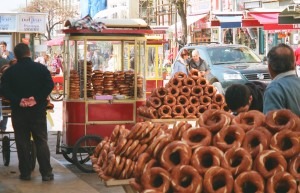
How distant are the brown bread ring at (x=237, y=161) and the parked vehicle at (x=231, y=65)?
1654 centimetres

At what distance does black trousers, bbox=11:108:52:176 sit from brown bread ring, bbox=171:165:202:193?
575cm

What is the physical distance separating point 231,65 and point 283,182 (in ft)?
59.5

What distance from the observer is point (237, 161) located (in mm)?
5039

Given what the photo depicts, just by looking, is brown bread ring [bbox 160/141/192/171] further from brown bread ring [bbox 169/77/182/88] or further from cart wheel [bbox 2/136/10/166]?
cart wheel [bbox 2/136/10/166]

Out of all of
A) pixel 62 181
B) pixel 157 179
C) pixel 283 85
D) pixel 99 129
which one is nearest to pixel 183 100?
pixel 99 129

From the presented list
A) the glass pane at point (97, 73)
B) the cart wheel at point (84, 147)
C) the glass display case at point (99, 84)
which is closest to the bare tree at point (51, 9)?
the glass pane at point (97, 73)

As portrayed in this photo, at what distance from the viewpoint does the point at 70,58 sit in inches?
494

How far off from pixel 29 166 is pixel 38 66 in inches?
53.2

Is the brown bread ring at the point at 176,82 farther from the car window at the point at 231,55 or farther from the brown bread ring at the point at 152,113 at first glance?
the car window at the point at 231,55

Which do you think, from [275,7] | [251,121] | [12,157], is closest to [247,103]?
[251,121]

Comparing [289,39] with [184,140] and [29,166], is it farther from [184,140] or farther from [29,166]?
[184,140]

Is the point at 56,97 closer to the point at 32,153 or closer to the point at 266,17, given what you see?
the point at 266,17

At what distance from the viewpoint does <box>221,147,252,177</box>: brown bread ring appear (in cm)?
495

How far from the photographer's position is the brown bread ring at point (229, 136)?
5125 millimetres
